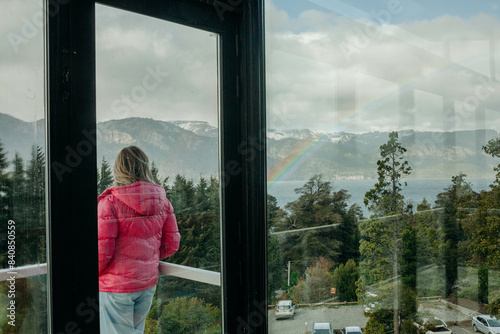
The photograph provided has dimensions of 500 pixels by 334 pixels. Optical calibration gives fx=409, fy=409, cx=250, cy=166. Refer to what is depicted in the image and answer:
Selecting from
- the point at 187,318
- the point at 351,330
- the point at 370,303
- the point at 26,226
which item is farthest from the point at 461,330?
the point at 26,226

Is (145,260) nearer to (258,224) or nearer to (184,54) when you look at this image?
(258,224)

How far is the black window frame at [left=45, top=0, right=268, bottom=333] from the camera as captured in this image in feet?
4.93

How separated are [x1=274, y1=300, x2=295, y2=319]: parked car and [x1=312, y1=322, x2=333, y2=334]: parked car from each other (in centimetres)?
13

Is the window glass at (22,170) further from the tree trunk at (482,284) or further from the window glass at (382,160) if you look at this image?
the tree trunk at (482,284)

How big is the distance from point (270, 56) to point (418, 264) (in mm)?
1219

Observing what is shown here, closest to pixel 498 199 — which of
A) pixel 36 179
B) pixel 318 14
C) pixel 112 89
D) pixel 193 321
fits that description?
pixel 318 14

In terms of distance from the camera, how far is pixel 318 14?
6.36 feet

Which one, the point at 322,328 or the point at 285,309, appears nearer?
the point at 322,328

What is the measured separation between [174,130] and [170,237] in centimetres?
50

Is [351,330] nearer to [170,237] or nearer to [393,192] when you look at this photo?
[393,192]

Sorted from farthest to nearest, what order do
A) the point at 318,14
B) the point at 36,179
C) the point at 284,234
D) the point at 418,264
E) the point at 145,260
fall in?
1. the point at 284,234
2. the point at 318,14
3. the point at 145,260
4. the point at 418,264
5. the point at 36,179

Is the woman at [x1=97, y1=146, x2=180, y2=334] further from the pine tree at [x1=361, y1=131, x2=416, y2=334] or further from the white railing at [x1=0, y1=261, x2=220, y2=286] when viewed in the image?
the pine tree at [x1=361, y1=131, x2=416, y2=334]

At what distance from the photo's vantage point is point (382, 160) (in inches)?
69.8

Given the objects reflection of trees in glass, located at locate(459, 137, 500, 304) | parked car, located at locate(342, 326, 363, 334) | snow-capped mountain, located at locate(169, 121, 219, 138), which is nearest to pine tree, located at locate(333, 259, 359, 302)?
parked car, located at locate(342, 326, 363, 334)
